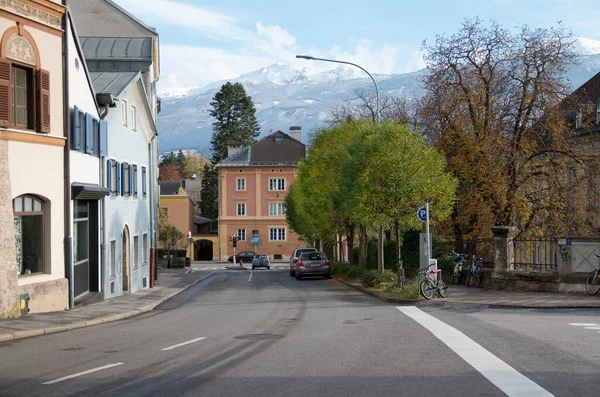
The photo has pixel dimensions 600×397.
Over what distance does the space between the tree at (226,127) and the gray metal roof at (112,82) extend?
77206 millimetres

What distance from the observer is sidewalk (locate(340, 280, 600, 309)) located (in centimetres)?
1955

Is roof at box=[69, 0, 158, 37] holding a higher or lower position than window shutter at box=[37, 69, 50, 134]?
higher

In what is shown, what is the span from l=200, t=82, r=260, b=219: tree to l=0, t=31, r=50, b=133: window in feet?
288

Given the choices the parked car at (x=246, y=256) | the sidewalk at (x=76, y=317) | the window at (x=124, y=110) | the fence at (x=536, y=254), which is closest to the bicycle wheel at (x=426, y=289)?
the fence at (x=536, y=254)

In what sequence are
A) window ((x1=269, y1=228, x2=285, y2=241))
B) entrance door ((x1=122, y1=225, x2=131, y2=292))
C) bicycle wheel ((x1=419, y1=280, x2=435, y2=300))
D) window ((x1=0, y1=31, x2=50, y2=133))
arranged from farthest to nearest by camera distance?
window ((x1=269, y1=228, x2=285, y2=241)) < entrance door ((x1=122, y1=225, x2=131, y2=292)) < bicycle wheel ((x1=419, y1=280, x2=435, y2=300)) < window ((x1=0, y1=31, x2=50, y2=133))

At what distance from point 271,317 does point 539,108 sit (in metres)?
20.6

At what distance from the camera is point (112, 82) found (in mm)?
29672

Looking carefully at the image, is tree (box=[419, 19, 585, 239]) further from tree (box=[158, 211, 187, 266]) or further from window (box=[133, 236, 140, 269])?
tree (box=[158, 211, 187, 266])

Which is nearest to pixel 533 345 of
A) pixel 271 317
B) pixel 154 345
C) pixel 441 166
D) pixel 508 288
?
pixel 154 345

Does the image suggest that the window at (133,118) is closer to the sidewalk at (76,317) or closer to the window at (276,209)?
the sidewalk at (76,317)

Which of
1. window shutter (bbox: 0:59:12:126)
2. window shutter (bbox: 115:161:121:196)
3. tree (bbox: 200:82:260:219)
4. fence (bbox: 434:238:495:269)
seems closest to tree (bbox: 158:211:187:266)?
tree (bbox: 200:82:260:219)

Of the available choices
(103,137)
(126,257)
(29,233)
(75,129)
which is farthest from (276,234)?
(29,233)

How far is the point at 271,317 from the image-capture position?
1888cm

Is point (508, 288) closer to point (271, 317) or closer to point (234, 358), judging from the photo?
point (271, 317)
